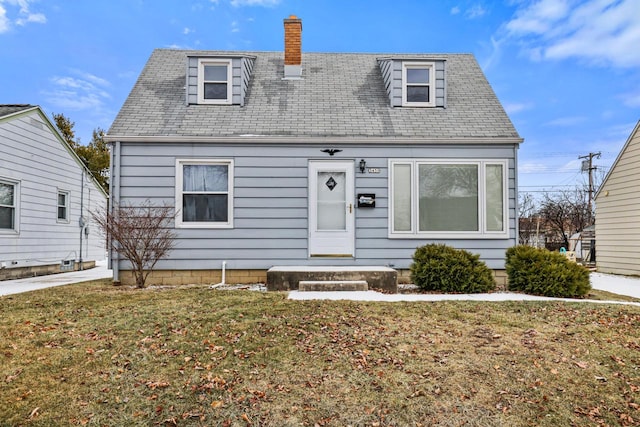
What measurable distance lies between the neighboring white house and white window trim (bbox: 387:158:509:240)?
5.32 m

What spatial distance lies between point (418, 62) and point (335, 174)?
3.53 metres

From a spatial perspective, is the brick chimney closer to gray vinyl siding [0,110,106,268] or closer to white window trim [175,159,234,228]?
white window trim [175,159,234,228]

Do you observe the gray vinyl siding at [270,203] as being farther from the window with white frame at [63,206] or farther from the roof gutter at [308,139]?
the window with white frame at [63,206]

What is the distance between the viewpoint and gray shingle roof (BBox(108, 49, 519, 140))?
328 inches

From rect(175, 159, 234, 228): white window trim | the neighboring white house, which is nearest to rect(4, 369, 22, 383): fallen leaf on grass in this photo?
rect(175, 159, 234, 228): white window trim

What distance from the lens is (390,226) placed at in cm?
833

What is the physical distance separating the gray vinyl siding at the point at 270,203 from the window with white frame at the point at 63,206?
17.3ft

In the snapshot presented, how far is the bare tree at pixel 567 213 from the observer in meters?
25.2

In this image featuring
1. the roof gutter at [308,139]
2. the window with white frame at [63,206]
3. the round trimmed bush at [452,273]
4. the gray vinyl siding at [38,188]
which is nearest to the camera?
the round trimmed bush at [452,273]

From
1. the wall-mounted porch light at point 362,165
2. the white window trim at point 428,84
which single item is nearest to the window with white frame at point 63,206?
the wall-mounted porch light at point 362,165

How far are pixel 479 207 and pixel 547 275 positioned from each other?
7.25ft

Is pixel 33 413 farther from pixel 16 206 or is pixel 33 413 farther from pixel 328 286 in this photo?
pixel 16 206

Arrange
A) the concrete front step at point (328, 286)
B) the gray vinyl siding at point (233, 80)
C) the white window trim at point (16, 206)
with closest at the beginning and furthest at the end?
the concrete front step at point (328, 286), the gray vinyl siding at point (233, 80), the white window trim at point (16, 206)

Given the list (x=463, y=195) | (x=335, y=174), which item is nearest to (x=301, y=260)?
(x=335, y=174)
